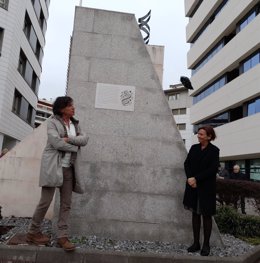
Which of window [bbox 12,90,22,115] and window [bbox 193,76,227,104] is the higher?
window [bbox 193,76,227,104]

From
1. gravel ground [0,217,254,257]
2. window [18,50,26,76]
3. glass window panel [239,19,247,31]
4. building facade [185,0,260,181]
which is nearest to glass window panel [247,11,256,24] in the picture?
building facade [185,0,260,181]

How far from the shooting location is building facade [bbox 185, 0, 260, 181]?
889 inches

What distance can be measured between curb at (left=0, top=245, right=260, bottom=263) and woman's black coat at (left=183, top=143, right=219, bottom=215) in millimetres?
693

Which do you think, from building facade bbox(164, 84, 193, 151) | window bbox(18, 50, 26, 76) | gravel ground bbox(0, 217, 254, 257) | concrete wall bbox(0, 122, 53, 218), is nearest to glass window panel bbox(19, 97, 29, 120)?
window bbox(18, 50, 26, 76)

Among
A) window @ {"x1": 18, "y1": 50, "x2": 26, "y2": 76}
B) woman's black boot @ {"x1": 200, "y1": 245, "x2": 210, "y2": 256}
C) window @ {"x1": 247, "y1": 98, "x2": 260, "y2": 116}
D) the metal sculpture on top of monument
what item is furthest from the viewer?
window @ {"x1": 18, "y1": 50, "x2": 26, "y2": 76}

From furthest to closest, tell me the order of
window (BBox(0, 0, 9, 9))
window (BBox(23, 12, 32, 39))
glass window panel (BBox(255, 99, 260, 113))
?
1. window (BBox(23, 12, 32, 39))
2. glass window panel (BBox(255, 99, 260, 113))
3. window (BBox(0, 0, 9, 9))

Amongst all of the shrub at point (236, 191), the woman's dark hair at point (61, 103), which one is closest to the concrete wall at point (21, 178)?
the woman's dark hair at point (61, 103)

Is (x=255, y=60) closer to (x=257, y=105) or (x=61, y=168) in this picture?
(x=257, y=105)

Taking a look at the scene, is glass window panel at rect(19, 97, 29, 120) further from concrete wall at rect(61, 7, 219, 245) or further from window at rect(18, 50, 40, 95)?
concrete wall at rect(61, 7, 219, 245)

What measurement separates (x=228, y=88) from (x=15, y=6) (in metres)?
17.6

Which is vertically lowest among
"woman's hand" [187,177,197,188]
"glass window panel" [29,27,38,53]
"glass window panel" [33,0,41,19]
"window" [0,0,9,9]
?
"woman's hand" [187,177,197,188]

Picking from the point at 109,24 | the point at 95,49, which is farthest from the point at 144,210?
the point at 109,24

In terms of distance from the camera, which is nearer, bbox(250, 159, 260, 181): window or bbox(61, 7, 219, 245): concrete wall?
bbox(61, 7, 219, 245): concrete wall

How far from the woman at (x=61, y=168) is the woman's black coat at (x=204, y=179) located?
1.65 meters
